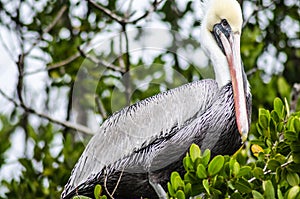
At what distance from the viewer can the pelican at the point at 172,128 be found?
12.8 feet

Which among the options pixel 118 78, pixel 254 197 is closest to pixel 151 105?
pixel 118 78

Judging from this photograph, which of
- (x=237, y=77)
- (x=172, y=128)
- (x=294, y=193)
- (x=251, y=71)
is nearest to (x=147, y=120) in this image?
(x=172, y=128)

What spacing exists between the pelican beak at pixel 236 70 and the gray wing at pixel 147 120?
0.15 meters

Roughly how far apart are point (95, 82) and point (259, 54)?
3143 millimetres

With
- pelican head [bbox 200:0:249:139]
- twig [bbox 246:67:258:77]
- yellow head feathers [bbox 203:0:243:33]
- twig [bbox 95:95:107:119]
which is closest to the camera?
pelican head [bbox 200:0:249:139]

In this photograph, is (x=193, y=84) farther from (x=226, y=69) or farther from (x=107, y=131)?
(x=107, y=131)

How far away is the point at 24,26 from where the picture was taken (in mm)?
7027

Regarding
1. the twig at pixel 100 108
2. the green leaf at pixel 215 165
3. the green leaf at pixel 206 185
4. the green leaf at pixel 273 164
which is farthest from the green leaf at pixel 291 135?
the twig at pixel 100 108

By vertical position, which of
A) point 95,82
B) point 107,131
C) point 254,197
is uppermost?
point 95,82

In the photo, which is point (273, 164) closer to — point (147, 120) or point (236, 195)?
point (236, 195)

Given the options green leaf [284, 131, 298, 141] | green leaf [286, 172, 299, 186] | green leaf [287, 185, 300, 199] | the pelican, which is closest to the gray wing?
the pelican

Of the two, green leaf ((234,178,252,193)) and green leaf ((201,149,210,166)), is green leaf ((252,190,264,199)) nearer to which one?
green leaf ((234,178,252,193))

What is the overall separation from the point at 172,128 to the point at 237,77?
421mm

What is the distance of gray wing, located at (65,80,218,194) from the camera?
3980mm
